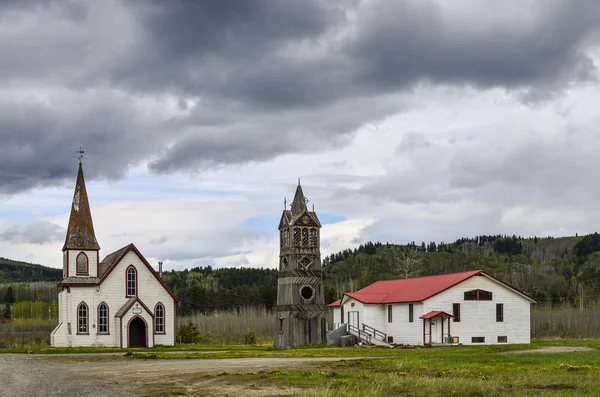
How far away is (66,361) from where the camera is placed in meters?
38.5

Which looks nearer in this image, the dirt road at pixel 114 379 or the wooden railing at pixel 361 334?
the dirt road at pixel 114 379

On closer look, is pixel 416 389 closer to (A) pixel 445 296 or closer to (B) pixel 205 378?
(B) pixel 205 378

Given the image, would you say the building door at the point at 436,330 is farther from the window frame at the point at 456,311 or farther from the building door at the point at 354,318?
the building door at the point at 354,318

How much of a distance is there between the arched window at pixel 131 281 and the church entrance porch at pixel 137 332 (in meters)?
2.14

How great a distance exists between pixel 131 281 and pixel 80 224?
5.94 meters

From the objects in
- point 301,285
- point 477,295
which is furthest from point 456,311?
point 301,285

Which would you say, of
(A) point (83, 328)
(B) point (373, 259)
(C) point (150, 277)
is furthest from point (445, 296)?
(B) point (373, 259)

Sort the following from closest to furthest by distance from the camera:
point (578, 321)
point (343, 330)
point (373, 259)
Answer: point (343, 330) → point (578, 321) → point (373, 259)

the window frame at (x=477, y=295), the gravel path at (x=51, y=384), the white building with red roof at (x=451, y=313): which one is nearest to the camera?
the gravel path at (x=51, y=384)

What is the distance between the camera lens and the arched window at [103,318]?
194 ft

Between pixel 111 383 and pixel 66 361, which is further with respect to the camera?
pixel 66 361

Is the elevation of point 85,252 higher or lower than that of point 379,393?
higher

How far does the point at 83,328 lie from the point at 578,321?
5684cm

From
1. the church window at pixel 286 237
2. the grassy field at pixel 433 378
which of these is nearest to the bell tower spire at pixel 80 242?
the church window at pixel 286 237
